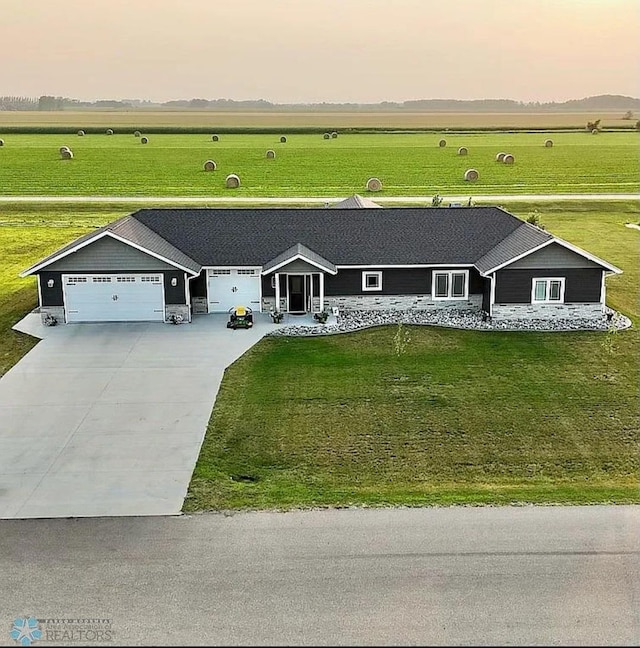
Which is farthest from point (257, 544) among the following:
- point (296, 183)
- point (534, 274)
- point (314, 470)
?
point (296, 183)

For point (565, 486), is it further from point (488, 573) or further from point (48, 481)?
point (48, 481)

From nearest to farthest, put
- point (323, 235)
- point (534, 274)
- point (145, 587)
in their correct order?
1. point (145, 587)
2. point (534, 274)
3. point (323, 235)

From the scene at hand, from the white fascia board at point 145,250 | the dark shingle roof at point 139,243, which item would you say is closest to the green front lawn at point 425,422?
the white fascia board at point 145,250

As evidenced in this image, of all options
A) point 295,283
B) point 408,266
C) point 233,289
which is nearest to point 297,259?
point 295,283

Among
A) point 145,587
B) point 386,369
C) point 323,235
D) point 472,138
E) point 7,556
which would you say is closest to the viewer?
point 145,587

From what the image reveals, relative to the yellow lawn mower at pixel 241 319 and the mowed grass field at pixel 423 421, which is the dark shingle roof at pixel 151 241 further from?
the mowed grass field at pixel 423 421

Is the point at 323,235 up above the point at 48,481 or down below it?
above

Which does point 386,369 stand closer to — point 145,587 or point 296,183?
point 145,587

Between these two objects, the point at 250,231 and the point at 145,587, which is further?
the point at 250,231

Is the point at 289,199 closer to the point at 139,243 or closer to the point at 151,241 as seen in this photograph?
the point at 151,241

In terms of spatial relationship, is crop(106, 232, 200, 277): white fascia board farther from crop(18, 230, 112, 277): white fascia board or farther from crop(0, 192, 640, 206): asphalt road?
crop(0, 192, 640, 206): asphalt road
